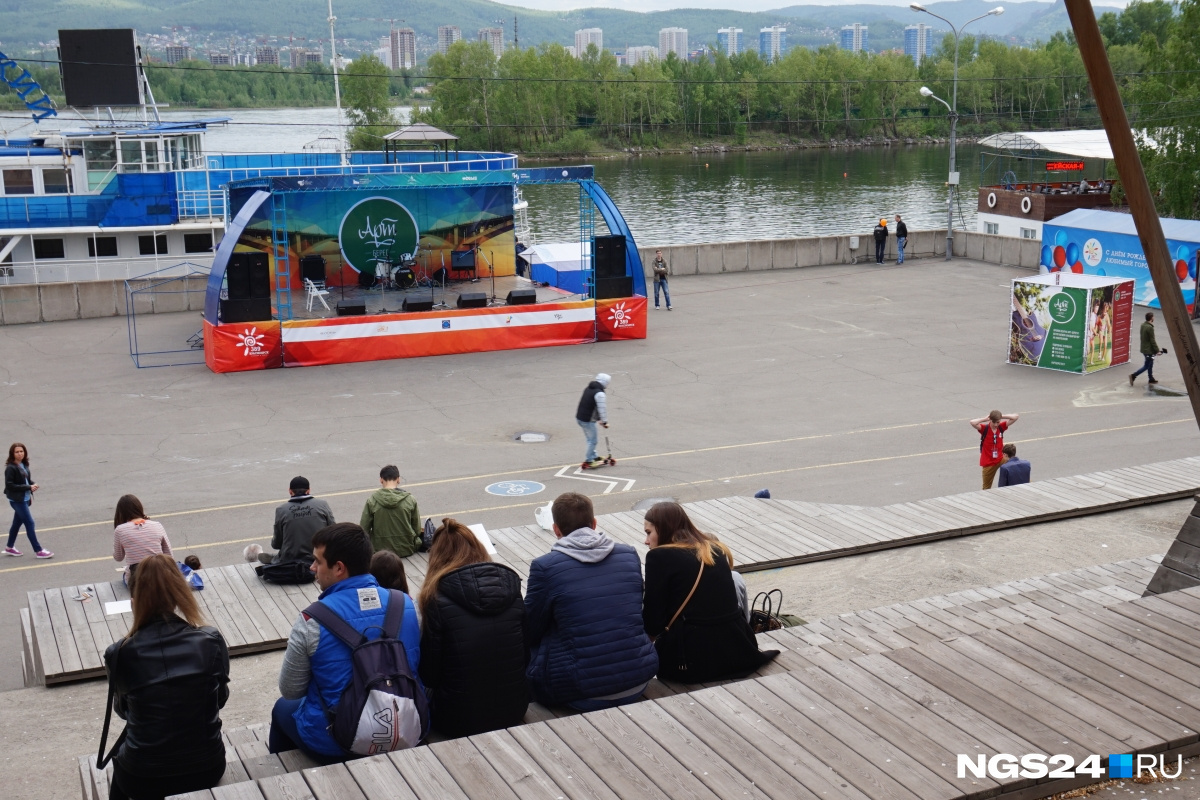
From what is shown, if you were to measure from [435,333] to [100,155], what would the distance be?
596 inches

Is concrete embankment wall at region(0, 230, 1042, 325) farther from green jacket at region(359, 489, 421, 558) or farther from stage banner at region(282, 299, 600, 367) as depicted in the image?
green jacket at region(359, 489, 421, 558)

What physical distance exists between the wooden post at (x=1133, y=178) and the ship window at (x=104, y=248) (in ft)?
100

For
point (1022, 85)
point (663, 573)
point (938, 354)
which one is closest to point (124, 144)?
point (938, 354)

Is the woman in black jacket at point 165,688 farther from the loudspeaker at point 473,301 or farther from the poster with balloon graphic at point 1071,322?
the loudspeaker at point 473,301

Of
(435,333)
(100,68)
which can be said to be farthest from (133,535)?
(100,68)

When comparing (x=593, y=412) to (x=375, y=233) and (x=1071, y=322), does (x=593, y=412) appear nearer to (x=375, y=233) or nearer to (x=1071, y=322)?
(x=1071, y=322)

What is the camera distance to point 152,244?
109 ft

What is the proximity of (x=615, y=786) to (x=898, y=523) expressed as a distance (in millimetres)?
7880

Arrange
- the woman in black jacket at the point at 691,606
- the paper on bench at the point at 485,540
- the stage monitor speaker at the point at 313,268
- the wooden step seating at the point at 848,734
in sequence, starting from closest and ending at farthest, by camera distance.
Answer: the wooden step seating at the point at 848,734
the woman in black jacket at the point at 691,606
the paper on bench at the point at 485,540
the stage monitor speaker at the point at 313,268

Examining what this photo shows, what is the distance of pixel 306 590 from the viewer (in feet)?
34.1

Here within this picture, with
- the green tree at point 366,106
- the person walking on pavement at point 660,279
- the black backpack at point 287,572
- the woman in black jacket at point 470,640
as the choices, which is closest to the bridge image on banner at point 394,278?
the person walking on pavement at point 660,279

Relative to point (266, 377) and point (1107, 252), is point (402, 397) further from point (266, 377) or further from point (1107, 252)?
point (1107, 252)

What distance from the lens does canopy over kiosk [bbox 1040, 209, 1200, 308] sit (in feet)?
93.4

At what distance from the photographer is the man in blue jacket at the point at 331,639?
213 inches
